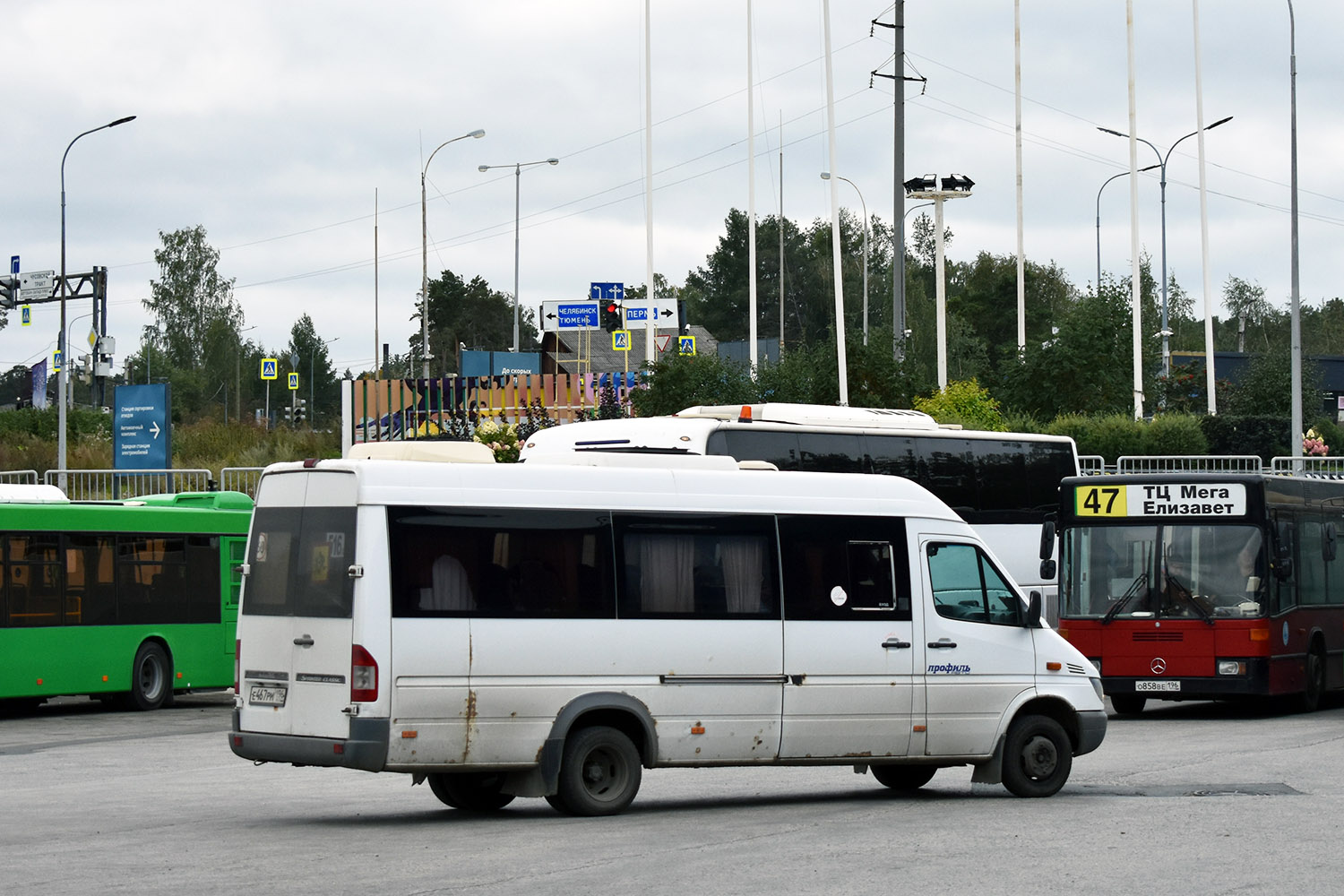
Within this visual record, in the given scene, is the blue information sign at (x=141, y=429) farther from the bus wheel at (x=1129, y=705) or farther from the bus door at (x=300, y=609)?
the bus door at (x=300, y=609)

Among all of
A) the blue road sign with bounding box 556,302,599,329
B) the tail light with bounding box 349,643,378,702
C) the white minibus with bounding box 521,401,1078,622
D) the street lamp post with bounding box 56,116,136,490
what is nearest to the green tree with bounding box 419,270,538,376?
the blue road sign with bounding box 556,302,599,329

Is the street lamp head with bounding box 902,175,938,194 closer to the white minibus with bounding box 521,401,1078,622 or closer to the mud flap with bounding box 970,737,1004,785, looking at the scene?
the white minibus with bounding box 521,401,1078,622

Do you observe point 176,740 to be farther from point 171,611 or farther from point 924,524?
point 924,524

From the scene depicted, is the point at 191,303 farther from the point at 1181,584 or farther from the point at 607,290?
the point at 1181,584

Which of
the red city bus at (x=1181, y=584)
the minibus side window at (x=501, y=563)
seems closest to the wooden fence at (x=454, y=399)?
the red city bus at (x=1181, y=584)

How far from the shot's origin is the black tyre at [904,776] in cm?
1435

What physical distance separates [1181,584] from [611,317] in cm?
4872

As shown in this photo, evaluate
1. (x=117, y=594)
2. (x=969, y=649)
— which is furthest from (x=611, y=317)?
(x=969, y=649)

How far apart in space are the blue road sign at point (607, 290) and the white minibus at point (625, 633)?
3124 inches

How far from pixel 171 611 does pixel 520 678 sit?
1389 cm

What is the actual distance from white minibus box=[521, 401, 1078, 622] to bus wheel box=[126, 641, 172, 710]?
6013 millimetres

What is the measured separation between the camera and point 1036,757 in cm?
1395

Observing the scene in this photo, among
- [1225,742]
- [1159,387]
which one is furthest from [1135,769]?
[1159,387]

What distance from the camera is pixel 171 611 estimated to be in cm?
2455
